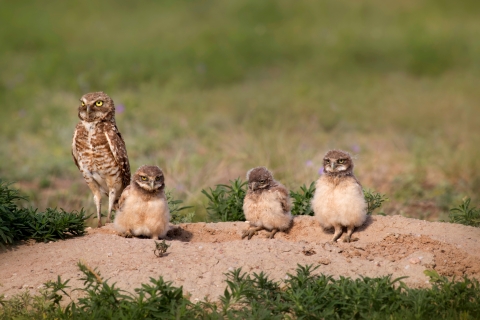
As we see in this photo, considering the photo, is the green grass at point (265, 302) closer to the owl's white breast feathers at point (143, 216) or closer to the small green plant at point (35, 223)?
the small green plant at point (35, 223)

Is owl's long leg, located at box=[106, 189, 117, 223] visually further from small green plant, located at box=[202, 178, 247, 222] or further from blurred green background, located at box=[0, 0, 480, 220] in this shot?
blurred green background, located at box=[0, 0, 480, 220]

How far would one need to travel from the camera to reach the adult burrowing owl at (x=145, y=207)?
6.92m

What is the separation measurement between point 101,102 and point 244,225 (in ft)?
6.73

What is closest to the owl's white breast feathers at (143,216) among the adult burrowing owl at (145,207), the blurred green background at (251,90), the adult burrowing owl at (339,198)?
the adult burrowing owl at (145,207)

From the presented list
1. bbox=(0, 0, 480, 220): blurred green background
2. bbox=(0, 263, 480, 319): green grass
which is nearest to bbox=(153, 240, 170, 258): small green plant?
bbox=(0, 263, 480, 319): green grass

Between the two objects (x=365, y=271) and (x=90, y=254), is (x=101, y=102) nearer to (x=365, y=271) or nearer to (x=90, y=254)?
(x=90, y=254)

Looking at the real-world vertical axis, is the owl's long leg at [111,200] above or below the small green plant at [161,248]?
→ above

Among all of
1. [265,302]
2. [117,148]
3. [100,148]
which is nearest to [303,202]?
[117,148]

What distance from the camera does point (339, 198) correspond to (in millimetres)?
6895

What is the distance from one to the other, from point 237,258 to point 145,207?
1.21 meters

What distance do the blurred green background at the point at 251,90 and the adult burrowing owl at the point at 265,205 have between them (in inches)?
78.5

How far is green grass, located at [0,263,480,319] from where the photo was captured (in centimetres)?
517

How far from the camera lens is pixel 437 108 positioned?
15.4 meters

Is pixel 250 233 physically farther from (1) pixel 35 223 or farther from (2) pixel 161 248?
(1) pixel 35 223
